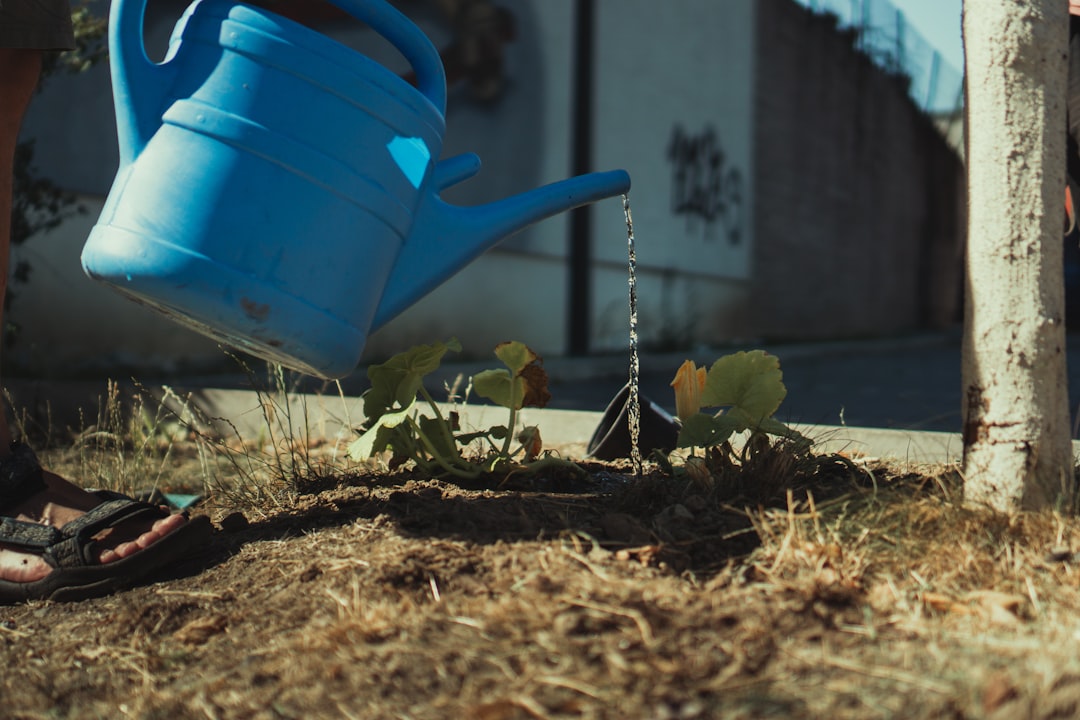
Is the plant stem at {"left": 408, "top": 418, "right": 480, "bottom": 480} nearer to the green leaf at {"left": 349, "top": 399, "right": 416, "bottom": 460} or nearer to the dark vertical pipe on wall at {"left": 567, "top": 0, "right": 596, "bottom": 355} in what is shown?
the green leaf at {"left": 349, "top": 399, "right": 416, "bottom": 460}

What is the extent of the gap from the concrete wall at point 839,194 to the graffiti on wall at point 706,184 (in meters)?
0.48

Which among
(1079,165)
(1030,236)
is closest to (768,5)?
(1079,165)

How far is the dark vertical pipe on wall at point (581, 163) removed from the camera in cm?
693

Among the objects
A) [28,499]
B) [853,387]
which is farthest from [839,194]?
[28,499]

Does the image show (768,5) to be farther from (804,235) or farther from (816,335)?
(816,335)

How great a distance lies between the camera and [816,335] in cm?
1078

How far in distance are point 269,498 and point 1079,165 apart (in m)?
1.72

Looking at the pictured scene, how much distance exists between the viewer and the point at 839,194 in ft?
36.2

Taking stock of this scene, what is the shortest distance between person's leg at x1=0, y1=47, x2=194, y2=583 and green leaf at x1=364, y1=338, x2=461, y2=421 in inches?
15.5

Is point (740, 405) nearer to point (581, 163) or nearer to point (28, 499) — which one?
point (28, 499)

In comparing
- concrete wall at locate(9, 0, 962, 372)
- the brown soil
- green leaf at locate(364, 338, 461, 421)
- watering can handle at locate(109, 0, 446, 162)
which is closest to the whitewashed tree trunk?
the brown soil

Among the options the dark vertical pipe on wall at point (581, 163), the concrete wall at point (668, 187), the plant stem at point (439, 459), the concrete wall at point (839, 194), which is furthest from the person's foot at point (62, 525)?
the concrete wall at point (839, 194)

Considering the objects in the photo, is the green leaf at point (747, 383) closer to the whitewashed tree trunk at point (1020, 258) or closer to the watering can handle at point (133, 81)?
the whitewashed tree trunk at point (1020, 258)

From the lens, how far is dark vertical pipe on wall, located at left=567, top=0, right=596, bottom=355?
693 cm
